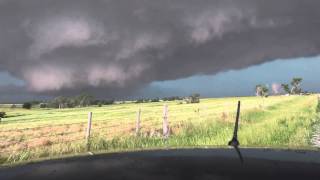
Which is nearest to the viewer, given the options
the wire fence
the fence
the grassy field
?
the grassy field

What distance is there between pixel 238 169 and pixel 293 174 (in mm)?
405

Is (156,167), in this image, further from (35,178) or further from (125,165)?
(35,178)

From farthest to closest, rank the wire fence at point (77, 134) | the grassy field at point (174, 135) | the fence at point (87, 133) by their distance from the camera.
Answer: the wire fence at point (77, 134) < the fence at point (87, 133) < the grassy field at point (174, 135)

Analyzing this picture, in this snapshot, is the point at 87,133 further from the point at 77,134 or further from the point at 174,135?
the point at 77,134

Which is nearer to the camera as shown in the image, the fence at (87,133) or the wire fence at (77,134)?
the fence at (87,133)

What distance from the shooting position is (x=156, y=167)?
410cm

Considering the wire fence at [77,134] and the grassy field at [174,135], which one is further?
the wire fence at [77,134]

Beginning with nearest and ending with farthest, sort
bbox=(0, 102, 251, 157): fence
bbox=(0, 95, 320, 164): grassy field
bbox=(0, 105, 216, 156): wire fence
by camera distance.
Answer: bbox=(0, 95, 320, 164): grassy field, bbox=(0, 102, 251, 157): fence, bbox=(0, 105, 216, 156): wire fence

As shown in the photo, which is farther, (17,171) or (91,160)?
(91,160)

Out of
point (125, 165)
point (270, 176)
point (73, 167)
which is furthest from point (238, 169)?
point (73, 167)

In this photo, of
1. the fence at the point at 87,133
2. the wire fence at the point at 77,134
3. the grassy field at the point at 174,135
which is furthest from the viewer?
the wire fence at the point at 77,134

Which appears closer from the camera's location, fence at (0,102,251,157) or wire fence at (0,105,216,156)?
fence at (0,102,251,157)

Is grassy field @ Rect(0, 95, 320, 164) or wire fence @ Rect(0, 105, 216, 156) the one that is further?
wire fence @ Rect(0, 105, 216, 156)

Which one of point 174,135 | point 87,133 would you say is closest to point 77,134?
point 174,135
